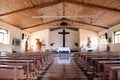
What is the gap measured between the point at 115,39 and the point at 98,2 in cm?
551

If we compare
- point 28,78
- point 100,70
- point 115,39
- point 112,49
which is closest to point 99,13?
point 115,39

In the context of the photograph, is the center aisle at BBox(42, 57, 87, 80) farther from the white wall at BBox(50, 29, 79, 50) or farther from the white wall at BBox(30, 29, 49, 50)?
the white wall at BBox(50, 29, 79, 50)

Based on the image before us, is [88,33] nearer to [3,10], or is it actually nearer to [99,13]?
[99,13]

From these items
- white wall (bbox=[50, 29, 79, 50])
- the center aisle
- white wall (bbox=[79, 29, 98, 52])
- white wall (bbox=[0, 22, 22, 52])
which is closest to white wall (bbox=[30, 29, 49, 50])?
white wall (bbox=[50, 29, 79, 50])

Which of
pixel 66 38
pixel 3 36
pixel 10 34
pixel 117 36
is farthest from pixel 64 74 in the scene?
pixel 66 38

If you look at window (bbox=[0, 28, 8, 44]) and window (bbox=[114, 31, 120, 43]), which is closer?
window (bbox=[0, 28, 8, 44])

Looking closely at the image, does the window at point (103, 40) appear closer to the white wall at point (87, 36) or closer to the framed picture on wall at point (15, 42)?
the white wall at point (87, 36)

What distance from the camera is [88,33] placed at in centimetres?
1900

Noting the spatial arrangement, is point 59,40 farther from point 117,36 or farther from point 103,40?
point 117,36

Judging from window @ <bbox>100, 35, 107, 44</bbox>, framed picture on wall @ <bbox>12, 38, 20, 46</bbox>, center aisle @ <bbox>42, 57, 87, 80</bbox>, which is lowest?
center aisle @ <bbox>42, 57, 87, 80</bbox>

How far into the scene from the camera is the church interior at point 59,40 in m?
4.07

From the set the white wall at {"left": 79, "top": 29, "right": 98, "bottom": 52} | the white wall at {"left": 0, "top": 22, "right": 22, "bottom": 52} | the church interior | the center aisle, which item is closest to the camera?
the church interior

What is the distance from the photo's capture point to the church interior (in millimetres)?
4066

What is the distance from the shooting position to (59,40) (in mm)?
20469
